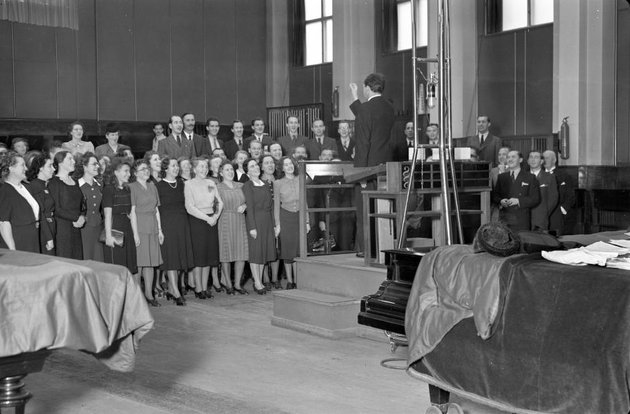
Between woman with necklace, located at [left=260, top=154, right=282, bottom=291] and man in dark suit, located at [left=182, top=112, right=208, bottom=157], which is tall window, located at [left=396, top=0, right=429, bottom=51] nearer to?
man in dark suit, located at [left=182, top=112, right=208, bottom=157]

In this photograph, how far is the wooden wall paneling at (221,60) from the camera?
17062 mm

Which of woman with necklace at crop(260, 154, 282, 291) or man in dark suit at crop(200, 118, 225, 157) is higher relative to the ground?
man in dark suit at crop(200, 118, 225, 157)

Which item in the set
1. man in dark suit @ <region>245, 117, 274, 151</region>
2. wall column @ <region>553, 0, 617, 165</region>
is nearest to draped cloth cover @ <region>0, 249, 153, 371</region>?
man in dark suit @ <region>245, 117, 274, 151</region>

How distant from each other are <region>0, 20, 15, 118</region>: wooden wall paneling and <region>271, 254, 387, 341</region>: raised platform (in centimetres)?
811

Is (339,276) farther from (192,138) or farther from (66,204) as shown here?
(192,138)

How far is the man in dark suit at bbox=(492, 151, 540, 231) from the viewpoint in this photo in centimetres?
945

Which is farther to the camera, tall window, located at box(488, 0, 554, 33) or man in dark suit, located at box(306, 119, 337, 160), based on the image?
tall window, located at box(488, 0, 554, 33)

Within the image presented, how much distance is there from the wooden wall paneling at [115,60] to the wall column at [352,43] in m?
3.71

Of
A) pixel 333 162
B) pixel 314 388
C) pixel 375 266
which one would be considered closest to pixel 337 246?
pixel 333 162

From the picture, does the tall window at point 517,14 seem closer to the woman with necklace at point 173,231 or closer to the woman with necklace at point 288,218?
the woman with necklace at point 288,218

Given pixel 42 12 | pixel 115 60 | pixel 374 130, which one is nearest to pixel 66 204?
pixel 374 130

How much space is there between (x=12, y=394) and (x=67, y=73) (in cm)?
1197

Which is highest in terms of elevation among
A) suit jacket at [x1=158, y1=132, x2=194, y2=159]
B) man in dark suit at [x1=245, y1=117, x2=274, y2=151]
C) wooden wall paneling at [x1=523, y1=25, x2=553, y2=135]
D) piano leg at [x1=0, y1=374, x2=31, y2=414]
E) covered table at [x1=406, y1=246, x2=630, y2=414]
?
wooden wall paneling at [x1=523, y1=25, x2=553, y2=135]

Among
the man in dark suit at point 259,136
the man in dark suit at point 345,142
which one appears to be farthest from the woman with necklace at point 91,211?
the man in dark suit at point 259,136
